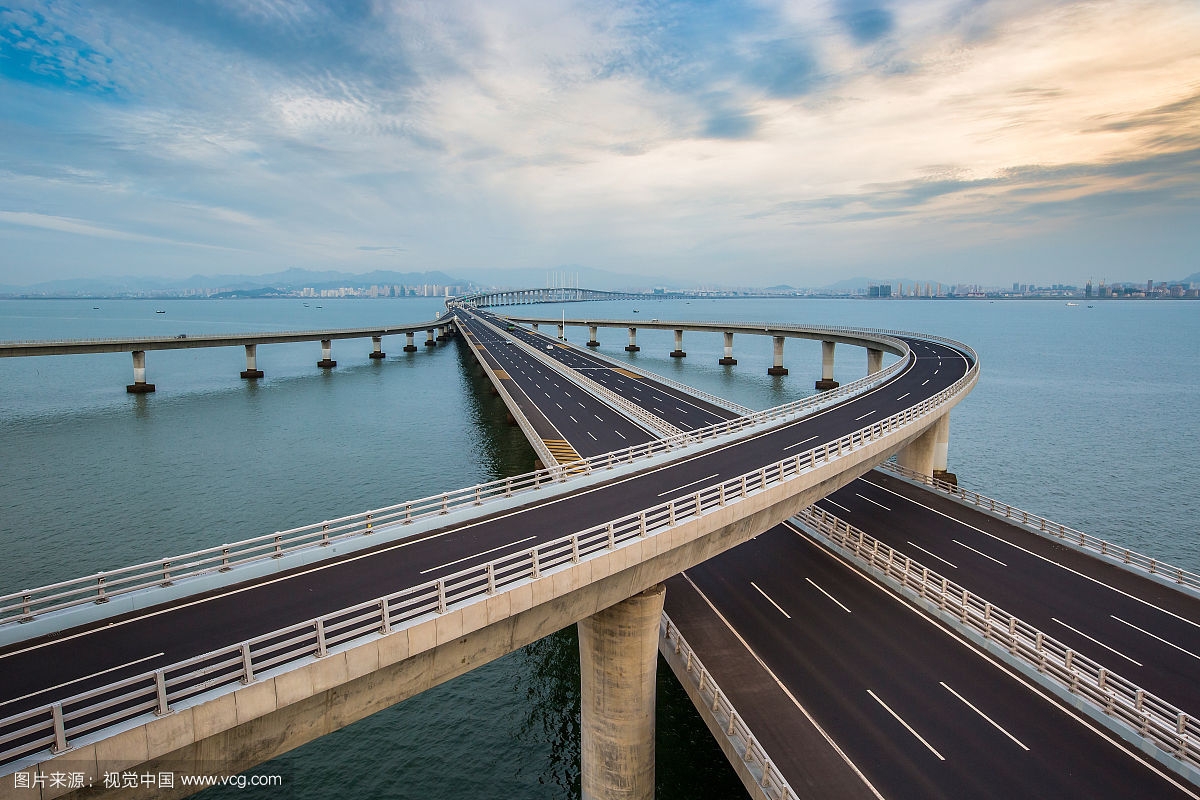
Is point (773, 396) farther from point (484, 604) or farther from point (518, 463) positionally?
point (484, 604)

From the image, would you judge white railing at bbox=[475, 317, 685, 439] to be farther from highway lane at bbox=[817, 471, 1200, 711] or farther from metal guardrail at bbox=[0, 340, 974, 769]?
metal guardrail at bbox=[0, 340, 974, 769]

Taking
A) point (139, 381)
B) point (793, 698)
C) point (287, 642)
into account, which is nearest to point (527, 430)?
point (793, 698)

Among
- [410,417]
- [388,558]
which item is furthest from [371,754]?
[410,417]

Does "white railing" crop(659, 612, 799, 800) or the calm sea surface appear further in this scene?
the calm sea surface

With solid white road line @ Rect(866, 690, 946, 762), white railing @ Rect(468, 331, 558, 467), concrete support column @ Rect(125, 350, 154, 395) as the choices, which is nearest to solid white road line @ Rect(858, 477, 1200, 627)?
solid white road line @ Rect(866, 690, 946, 762)

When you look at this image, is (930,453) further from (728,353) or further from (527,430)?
(728,353)

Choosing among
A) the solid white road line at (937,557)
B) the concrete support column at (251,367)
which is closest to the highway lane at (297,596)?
the solid white road line at (937,557)
